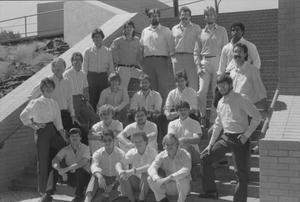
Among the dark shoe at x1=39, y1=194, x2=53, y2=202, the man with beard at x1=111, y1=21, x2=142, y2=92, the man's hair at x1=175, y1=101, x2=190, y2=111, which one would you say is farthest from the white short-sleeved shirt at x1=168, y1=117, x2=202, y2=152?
the man with beard at x1=111, y1=21, x2=142, y2=92

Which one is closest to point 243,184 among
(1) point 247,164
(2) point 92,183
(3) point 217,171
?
(1) point 247,164

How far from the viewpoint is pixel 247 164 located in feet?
21.3

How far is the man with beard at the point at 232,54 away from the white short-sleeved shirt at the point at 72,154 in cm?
239

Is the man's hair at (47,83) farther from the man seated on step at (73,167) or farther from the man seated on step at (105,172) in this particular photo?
the man seated on step at (105,172)

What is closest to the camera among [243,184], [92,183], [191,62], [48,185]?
[243,184]

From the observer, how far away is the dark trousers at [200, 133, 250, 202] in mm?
6387

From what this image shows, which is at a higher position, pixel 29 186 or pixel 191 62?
pixel 191 62

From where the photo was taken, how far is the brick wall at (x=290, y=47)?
24.0 feet

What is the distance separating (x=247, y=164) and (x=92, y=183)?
2.17 meters

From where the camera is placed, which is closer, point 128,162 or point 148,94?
point 128,162

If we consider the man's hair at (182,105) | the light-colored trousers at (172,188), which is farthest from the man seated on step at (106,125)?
the light-colored trousers at (172,188)

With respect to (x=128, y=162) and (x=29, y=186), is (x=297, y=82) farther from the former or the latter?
(x=29, y=186)

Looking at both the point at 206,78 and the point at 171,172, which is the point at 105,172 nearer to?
the point at 171,172

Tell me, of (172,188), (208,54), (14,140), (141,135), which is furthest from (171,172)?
(14,140)
